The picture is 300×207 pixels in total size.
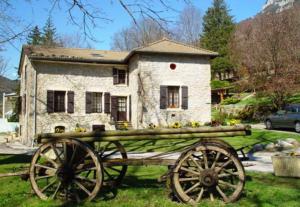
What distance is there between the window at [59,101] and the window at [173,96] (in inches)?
297

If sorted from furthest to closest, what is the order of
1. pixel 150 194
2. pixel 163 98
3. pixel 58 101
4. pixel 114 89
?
pixel 114 89
pixel 58 101
pixel 163 98
pixel 150 194

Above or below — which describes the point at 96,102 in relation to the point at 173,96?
below

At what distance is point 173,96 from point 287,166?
18.3 meters

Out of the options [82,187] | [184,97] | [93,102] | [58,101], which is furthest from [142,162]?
[93,102]

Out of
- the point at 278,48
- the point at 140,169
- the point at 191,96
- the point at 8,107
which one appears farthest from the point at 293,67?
the point at 8,107

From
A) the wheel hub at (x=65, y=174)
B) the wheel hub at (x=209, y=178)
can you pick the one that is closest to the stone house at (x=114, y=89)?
the wheel hub at (x=65, y=174)

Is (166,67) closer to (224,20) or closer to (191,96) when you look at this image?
(191,96)

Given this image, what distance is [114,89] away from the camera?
2805 cm

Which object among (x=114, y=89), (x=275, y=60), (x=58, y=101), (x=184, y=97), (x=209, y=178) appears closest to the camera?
(x=209, y=178)

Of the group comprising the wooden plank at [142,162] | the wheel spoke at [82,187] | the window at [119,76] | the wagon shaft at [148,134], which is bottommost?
the wheel spoke at [82,187]

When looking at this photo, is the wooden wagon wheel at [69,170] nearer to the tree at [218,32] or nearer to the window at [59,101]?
the window at [59,101]

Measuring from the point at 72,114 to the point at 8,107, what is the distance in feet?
138

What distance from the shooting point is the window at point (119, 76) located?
2816 centimetres

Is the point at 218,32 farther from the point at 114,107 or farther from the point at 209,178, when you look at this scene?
the point at 209,178
